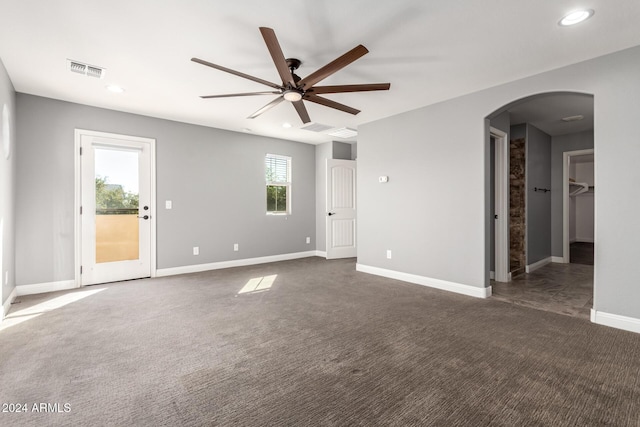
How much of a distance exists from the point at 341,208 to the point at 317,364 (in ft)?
15.3

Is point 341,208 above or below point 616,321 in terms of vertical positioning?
above

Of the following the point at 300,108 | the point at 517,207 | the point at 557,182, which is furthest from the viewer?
the point at 557,182

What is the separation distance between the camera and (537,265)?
5555 mm

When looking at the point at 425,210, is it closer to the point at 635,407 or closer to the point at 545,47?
the point at 545,47

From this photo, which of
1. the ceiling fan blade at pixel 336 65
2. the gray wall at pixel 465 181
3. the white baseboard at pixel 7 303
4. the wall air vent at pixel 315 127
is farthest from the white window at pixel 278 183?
the white baseboard at pixel 7 303

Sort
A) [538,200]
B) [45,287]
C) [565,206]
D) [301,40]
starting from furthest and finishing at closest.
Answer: [565,206] < [538,200] < [45,287] < [301,40]

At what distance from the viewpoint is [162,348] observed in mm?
2430

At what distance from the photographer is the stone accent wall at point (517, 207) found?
16.7 feet

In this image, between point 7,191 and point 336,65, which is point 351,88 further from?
point 7,191

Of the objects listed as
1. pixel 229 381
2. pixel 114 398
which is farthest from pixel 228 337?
pixel 114 398

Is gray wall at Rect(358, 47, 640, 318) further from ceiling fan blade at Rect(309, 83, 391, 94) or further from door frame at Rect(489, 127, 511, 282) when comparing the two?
ceiling fan blade at Rect(309, 83, 391, 94)

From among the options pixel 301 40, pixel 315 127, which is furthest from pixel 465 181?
pixel 315 127

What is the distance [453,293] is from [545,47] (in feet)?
9.25

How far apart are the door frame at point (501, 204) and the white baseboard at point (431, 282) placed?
3.17 ft
